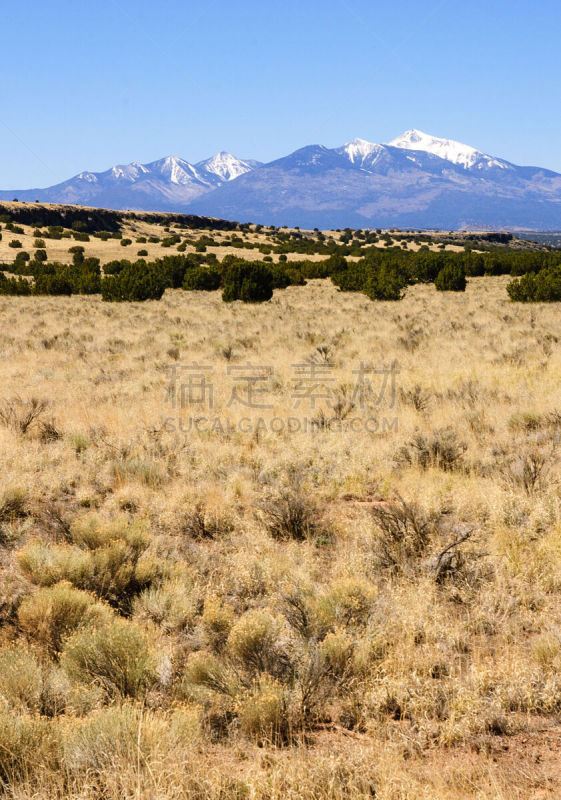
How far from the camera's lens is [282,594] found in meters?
4.10

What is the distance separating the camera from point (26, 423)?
8375 mm

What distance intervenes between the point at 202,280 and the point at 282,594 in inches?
1258

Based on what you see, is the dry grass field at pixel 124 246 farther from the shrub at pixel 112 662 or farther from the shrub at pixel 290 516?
the shrub at pixel 112 662

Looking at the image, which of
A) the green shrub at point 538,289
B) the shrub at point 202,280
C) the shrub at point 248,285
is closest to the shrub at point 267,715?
the shrub at point 248,285

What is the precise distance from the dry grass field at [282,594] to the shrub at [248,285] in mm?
18202

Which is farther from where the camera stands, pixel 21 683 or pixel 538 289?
pixel 538 289

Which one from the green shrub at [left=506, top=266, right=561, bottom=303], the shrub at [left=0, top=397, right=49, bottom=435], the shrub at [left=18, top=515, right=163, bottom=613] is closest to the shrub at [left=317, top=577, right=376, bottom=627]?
the shrub at [left=18, top=515, right=163, bottom=613]

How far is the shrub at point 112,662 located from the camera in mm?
3092

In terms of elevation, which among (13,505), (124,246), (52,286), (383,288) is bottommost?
(13,505)

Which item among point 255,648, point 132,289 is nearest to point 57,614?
point 255,648

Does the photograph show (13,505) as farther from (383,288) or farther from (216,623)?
(383,288)

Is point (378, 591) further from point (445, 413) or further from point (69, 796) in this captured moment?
point (445, 413)

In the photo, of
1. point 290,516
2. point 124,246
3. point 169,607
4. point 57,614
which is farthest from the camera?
point 124,246

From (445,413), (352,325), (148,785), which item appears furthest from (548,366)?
(148,785)
